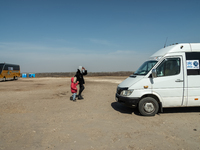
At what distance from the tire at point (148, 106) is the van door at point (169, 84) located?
345 millimetres

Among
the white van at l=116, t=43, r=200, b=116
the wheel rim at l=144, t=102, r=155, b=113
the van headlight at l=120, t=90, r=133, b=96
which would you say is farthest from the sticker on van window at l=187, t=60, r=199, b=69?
the van headlight at l=120, t=90, r=133, b=96

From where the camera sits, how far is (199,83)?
6.08 m

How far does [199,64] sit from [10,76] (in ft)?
102

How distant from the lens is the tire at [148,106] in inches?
238

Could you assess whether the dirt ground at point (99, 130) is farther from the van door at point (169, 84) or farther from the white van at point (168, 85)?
the van door at point (169, 84)

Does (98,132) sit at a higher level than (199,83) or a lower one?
lower

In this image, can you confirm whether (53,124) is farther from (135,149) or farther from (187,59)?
(187,59)

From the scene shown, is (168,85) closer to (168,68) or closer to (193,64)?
(168,68)

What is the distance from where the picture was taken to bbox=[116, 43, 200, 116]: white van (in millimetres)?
6012

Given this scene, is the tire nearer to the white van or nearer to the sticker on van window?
the white van

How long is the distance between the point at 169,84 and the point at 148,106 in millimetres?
1134

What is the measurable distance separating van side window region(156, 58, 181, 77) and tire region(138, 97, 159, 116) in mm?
1023

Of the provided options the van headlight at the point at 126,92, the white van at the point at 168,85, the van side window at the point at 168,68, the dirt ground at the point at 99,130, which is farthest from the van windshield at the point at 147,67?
the dirt ground at the point at 99,130

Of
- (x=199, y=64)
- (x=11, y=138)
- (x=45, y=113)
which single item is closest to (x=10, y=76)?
(x=45, y=113)
